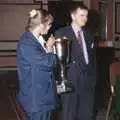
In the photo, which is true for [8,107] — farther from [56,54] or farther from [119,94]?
[56,54]

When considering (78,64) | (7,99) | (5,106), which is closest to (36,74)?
(78,64)

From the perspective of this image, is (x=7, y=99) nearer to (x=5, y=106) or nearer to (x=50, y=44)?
(x=5, y=106)

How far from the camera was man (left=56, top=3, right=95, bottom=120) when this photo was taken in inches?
130

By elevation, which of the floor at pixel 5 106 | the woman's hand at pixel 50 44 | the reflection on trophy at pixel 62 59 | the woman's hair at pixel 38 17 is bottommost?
the floor at pixel 5 106

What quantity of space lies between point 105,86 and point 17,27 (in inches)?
72.0

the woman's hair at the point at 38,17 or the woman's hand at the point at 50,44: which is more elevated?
the woman's hair at the point at 38,17

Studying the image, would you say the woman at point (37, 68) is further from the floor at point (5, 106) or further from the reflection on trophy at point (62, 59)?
the floor at point (5, 106)

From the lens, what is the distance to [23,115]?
2.70 meters

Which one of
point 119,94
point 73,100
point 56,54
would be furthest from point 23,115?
point 119,94

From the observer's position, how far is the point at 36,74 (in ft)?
8.56

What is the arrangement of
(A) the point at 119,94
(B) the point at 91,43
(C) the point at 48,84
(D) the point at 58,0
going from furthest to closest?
(D) the point at 58,0
(A) the point at 119,94
(B) the point at 91,43
(C) the point at 48,84

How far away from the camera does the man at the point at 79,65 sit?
3314mm

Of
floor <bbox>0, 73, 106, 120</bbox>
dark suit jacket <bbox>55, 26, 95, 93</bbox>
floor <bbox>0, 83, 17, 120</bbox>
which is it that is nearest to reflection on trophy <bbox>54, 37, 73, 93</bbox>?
dark suit jacket <bbox>55, 26, 95, 93</bbox>

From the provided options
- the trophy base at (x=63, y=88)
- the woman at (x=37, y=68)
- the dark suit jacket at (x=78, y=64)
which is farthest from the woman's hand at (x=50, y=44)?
the dark suit jacket at (x=78, y=64)
